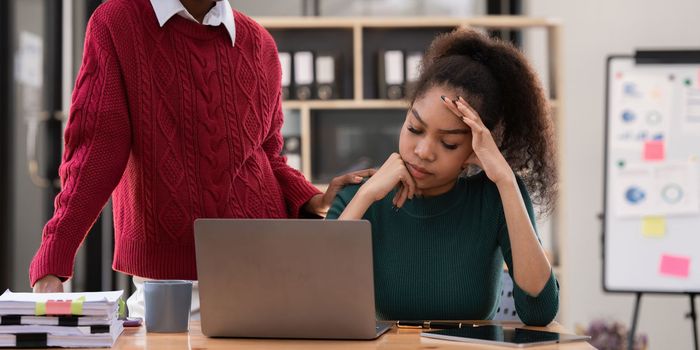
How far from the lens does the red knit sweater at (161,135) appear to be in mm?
1826

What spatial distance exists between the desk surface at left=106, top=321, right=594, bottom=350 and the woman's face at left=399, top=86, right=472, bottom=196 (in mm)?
371

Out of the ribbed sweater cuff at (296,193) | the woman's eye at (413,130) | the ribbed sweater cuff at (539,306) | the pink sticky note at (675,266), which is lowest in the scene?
the pink sticky note at (675,266)

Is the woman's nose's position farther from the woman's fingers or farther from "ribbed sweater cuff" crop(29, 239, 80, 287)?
"ribbed sweater cuff" crop(29, 239, 80, 287)

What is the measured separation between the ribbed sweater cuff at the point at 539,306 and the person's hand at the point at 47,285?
0.85m

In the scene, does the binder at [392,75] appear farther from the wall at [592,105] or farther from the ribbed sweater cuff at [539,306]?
the ribbed sweater cuff at [539,306]

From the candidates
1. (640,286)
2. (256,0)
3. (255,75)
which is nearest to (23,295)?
(255,75)

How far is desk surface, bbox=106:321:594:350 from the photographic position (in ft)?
4.95

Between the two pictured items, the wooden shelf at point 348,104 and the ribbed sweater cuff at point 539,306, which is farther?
the wooden shelf at point 348,104

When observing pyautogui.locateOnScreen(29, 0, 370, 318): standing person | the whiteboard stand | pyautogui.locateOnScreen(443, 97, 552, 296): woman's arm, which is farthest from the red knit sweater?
the whiteboard stand

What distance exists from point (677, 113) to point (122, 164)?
2.75 metres

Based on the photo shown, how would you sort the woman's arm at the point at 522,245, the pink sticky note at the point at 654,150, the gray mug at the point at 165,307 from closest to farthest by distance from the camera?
the gray mug at the point at 165,307 < the woman's arm at the point at 522,245 < the pink sticky note at the point at 654,150

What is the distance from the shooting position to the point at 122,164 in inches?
73.5

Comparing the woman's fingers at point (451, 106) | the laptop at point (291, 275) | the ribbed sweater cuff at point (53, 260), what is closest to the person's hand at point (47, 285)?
the ribbed sweater cuff at point (53, 260)

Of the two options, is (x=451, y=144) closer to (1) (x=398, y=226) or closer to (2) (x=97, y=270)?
(1) (x=398, y=226)
